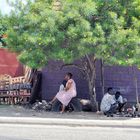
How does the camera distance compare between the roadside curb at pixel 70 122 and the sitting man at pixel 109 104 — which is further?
the sitting man at pixel 109 104

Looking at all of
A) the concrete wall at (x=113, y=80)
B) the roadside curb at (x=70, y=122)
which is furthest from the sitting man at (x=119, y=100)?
the roadside curb at (x=70, y=122)

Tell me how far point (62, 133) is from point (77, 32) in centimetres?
354

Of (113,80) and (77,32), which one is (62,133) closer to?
(77,32)

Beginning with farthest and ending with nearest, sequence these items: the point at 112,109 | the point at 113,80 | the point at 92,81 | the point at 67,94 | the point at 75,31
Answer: the point at 113,80 < the point at 92,81 < the point at 67,94 < the point at 112,109 < the point at 75,31

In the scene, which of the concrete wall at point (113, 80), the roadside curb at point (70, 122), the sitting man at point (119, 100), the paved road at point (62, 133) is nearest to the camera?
the paved road at point (62, 133)

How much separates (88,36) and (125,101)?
376 cm

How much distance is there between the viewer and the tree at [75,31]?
14.5 m

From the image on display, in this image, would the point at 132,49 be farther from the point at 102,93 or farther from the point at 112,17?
the point at 102,93

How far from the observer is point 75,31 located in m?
14.4

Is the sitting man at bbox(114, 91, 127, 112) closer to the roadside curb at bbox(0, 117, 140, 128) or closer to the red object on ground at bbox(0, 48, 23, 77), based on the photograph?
the roadside curb at bbox(0, 117, 140, 128)

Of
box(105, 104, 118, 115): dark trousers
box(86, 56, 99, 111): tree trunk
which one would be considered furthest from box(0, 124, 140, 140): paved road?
box(86, 56, 99, 111): tree trunk

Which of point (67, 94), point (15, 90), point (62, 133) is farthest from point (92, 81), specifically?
point (62, 133)

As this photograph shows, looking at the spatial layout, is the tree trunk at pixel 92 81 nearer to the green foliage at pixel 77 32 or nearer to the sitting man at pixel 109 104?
the sitting man at pixel 109 104

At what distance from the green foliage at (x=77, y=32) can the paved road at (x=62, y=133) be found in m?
2.31
